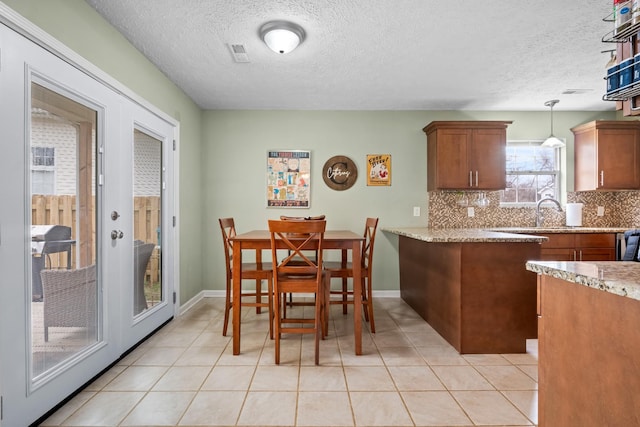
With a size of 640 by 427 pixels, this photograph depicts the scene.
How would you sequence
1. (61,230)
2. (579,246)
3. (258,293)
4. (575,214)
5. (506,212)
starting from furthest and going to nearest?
(506,212)
(575,214)
(579,246)
(258,293)
(61,230)

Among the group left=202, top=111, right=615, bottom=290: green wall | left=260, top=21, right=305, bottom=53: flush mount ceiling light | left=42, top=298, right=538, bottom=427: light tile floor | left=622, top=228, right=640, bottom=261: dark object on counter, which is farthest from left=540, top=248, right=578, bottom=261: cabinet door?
left=260, top=21, right=305, bottom=53: flush mount ceiling light

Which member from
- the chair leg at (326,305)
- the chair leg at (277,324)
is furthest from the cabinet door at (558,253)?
the chair leg at (277,324)

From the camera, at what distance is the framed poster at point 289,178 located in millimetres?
4188

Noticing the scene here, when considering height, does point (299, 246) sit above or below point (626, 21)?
below

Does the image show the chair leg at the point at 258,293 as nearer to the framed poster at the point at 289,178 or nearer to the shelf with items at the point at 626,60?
the framed poster at the point at 289,178

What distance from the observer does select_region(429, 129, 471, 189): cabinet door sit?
3.87m

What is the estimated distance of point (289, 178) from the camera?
419cm

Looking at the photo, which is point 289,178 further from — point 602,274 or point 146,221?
point 602,274

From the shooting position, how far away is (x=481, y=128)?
12.7ft

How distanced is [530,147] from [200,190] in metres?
4.28

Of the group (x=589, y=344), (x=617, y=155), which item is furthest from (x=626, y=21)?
(x=617, y=155)

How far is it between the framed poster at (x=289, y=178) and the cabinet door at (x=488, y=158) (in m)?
1.96

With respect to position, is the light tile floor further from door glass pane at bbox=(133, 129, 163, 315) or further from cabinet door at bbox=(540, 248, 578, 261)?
cabinet door at bbox=(540, 248, 578, 261)

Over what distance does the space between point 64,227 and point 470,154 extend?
384 centimetres
